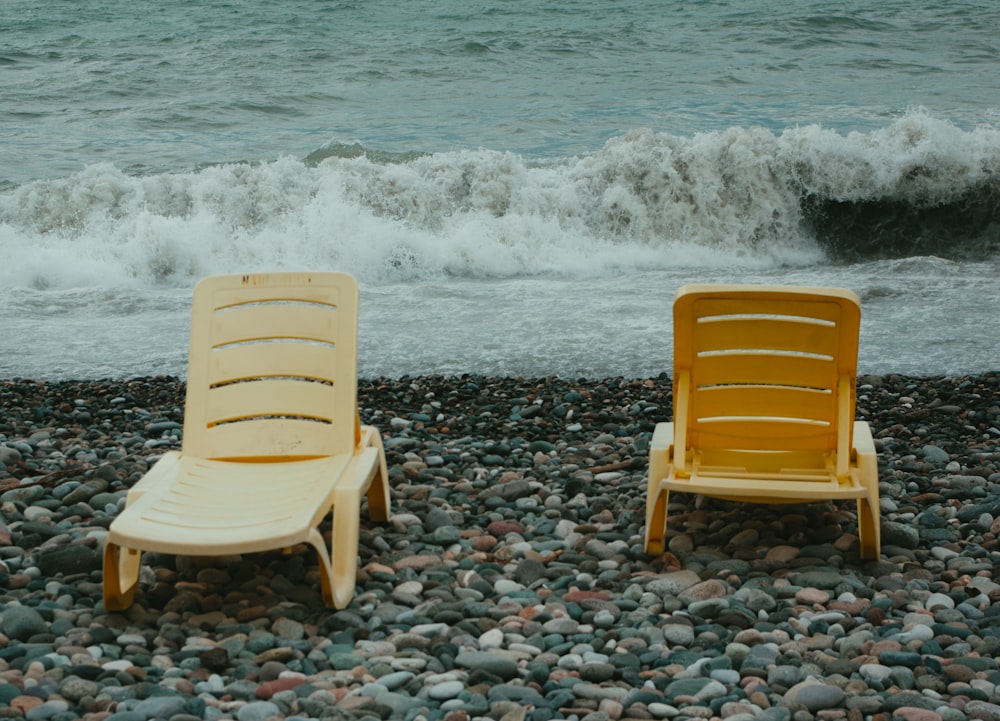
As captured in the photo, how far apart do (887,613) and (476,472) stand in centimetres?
236

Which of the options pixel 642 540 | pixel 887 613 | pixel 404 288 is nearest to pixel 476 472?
pixel 642 540

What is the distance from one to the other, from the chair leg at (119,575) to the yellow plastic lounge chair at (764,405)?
2093 mm

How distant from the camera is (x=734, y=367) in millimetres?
4930

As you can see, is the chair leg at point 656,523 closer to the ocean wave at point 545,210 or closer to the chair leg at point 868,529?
the chair leg at point 868,529

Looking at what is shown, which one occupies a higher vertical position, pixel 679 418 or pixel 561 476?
pixel 679 418

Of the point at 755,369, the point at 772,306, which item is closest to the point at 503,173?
Answer: the point at 755,369

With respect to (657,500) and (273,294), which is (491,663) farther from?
(273,294)

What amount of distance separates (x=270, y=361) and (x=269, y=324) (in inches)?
6.9

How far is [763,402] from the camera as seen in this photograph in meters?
4.97

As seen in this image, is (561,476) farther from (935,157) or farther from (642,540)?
(935,157)

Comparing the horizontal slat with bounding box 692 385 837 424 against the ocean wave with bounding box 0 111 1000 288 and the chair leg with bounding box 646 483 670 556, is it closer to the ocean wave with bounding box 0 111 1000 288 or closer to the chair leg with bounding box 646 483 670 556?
the chair leg with bounding box 646 483 670 556

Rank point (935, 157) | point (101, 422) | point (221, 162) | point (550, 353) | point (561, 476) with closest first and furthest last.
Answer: point (561, 476), point (101, 422), point (550, 353), point (935, 157), point (221, 162)

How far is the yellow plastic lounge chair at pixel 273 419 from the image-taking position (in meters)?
4.48

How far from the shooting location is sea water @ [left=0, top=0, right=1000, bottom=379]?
9.79 meters
